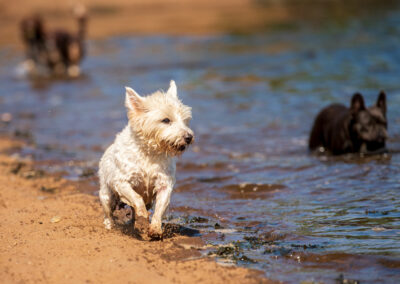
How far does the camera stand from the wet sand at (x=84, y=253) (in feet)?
15.9

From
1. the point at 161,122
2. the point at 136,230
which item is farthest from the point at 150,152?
the point at 136,230

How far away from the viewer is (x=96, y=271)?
16.1 ft

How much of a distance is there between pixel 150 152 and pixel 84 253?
3.78 ft

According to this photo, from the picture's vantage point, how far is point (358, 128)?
9.32 metres

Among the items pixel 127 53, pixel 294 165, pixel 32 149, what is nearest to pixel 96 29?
pixel 127 53

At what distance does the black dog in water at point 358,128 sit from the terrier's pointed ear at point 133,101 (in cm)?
435

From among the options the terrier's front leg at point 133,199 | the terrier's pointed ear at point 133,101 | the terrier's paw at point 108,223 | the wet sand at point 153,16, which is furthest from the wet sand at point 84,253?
the wet sand at point 153,16

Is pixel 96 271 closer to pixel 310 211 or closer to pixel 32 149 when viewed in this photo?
pixel 310 211

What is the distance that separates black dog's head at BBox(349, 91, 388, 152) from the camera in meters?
9.27

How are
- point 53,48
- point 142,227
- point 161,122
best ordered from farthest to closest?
point 53,48 → point 142,227 → point 161,122

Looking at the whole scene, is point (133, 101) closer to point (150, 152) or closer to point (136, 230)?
point (150, 152)

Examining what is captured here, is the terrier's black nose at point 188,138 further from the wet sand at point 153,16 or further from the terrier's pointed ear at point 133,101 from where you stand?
the wet sand at point 153,16

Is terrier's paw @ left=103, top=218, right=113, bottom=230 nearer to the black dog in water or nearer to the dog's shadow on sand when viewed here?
the dog's shadow on sand

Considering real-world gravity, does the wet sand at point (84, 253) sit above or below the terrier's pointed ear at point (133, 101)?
below
